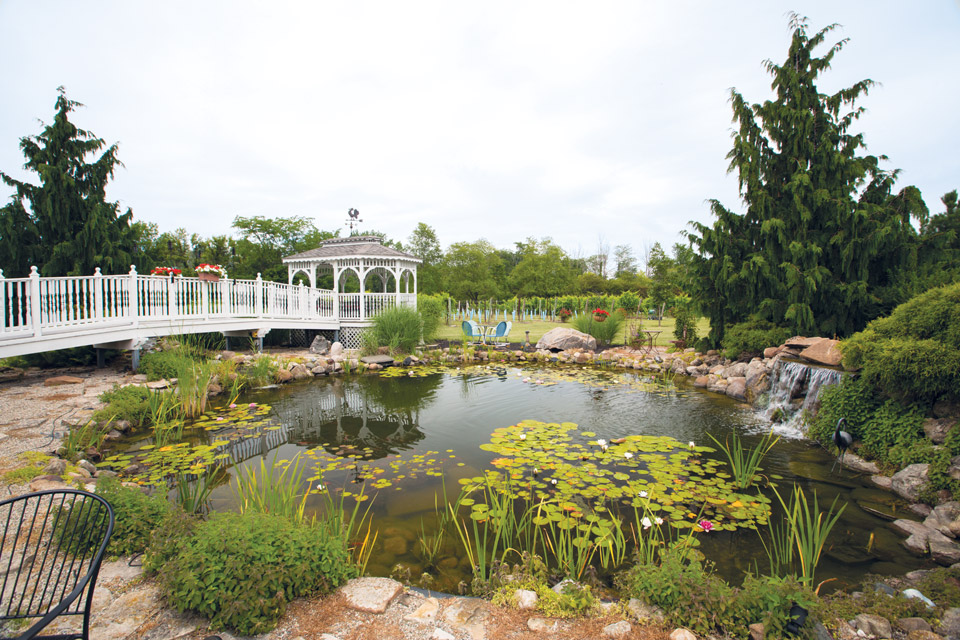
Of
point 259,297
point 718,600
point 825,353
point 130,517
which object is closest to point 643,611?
point 718,600

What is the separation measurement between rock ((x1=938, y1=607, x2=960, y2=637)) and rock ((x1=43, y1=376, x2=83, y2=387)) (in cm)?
934

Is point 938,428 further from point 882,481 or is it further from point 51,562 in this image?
point 51,562

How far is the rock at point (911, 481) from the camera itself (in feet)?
11.7

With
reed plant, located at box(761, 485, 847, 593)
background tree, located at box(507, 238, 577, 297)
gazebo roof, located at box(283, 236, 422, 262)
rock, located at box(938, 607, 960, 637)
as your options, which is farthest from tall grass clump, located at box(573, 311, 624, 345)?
background tree, located at box(507, 238, 577, 297)

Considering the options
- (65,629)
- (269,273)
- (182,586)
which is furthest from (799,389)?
(269,273)

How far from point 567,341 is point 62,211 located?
37.0ft

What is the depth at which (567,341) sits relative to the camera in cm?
1182

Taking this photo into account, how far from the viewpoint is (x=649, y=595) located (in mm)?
2012

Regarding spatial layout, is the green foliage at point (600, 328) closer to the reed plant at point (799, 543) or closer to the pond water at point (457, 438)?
the pond water at point (457, 438)

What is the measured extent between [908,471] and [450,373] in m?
7.12

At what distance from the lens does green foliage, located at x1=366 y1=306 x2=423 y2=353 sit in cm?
1046

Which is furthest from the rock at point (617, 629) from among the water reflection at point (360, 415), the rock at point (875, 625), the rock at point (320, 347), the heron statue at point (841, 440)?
the rock at point (320, 347)

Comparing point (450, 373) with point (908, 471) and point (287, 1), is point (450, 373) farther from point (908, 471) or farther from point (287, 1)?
point (287, 1)

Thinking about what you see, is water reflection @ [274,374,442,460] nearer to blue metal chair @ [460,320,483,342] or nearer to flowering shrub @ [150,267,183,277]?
flowering shrub @ [150,267,183,277]
